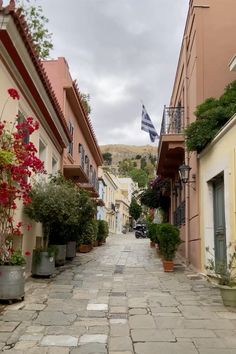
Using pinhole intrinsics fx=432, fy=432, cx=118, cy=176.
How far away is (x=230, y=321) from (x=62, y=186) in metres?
5.30

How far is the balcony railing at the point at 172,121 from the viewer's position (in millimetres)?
14391

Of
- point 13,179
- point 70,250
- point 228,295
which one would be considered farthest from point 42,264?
point 70,250

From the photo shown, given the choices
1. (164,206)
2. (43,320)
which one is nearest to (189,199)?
(43,320)

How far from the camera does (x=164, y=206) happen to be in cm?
2212

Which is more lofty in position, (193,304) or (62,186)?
(62,186)

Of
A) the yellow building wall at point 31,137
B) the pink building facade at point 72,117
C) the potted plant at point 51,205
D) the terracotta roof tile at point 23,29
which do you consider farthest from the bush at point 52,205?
the pink building facade at point 72,117

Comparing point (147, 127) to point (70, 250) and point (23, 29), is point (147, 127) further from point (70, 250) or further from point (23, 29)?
point (23, 29)

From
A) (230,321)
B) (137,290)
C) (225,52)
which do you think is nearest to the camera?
(230,321)

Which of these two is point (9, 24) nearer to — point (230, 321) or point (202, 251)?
point (230, 321)

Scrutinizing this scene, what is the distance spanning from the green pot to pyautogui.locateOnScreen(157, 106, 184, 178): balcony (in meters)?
6.40

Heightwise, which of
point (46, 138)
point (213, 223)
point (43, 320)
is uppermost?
point (46, 138)

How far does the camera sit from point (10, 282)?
7270 mm

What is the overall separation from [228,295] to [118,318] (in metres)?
1.95

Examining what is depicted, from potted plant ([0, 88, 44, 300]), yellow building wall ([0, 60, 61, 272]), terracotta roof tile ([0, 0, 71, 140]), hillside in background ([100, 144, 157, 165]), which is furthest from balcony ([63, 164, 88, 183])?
hillside in background ([100, 144, 157, 165])
